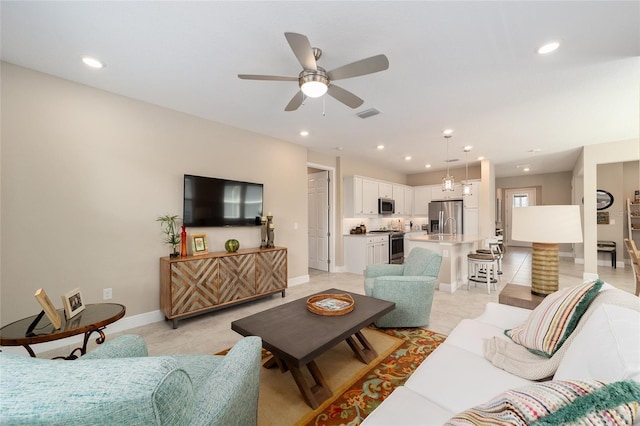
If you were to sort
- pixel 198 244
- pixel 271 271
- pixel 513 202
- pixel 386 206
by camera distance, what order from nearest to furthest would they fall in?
pixel 198 244
pixel 271 271
pixel 386 206
pixel 513 202

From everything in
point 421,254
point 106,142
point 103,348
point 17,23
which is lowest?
point 103,348

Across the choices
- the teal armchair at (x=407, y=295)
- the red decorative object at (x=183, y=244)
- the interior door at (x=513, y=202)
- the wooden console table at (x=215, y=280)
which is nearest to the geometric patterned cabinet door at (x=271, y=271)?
the wooden console table at (x=215, y=280)

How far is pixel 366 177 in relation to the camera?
21.6 ft

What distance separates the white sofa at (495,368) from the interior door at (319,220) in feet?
15.2

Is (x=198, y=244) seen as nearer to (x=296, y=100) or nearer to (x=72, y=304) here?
(x=72, y=304)

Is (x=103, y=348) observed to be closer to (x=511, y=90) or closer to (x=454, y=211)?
(x=511, y=90)

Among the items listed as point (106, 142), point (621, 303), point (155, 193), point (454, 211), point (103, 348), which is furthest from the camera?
point (454, 211)

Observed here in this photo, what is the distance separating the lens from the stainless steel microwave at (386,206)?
6.84 m

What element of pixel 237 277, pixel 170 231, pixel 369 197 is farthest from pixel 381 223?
pixel 170 231

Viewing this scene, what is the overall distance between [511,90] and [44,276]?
5.32 m

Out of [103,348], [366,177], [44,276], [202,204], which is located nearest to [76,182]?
[44,276]

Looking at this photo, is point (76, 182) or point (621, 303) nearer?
point (621, 303)

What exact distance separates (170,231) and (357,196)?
4066 mm

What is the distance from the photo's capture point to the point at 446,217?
7.15 metres
